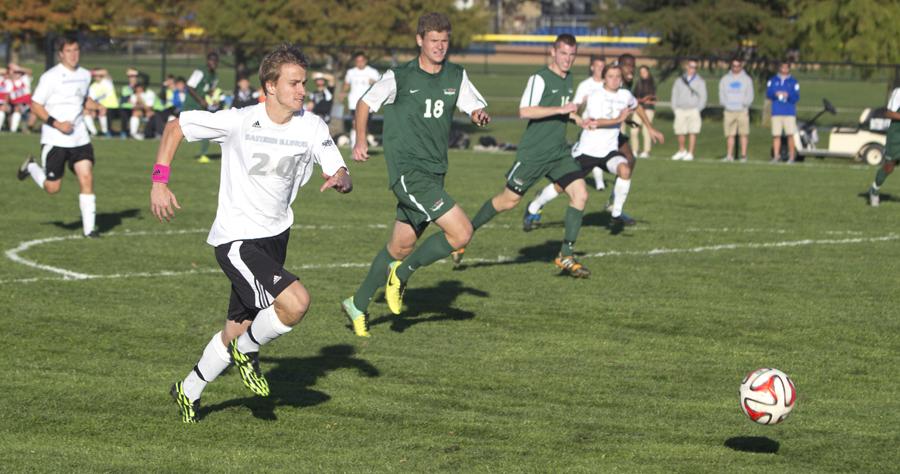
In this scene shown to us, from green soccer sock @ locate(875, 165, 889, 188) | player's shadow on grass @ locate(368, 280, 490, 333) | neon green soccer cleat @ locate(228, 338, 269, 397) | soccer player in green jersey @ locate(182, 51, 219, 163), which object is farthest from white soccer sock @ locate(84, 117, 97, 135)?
neon green soccer cleat @ locate(228, 338, 269, 397)

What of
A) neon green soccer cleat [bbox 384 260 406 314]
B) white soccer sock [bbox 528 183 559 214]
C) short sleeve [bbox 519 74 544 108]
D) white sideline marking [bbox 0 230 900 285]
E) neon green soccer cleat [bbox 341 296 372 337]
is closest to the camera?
neon green soccer cleat [bbox 341 296 372 337]

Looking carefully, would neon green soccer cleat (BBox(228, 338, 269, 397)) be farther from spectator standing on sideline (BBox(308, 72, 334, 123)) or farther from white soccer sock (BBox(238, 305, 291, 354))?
spectator standing on sideline (BBox(308, 72, 334, 123))

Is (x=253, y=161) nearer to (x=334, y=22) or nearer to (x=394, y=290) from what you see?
(x=394, y=290)

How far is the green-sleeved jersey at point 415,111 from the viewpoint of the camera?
10.8m

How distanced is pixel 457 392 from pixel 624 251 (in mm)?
7304

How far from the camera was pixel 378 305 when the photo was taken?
1212 cm

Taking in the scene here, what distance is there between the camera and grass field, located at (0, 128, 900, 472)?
744 cm

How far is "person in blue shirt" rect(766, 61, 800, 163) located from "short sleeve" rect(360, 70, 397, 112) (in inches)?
814

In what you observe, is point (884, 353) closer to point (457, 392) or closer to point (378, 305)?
point (457, 392)

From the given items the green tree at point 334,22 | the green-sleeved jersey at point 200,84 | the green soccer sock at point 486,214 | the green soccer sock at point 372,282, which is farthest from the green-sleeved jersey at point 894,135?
the green tree at point 334,22

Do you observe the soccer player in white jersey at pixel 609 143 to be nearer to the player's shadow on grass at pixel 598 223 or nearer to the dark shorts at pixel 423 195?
the player's shadow on grass at pixel 598 223

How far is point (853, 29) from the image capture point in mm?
39500

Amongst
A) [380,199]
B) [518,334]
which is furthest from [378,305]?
[380,199]

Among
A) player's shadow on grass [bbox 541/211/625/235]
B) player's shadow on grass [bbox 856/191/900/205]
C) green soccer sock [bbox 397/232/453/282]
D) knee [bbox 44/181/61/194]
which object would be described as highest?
green soccer sock [bbox 397/232/453/282]
